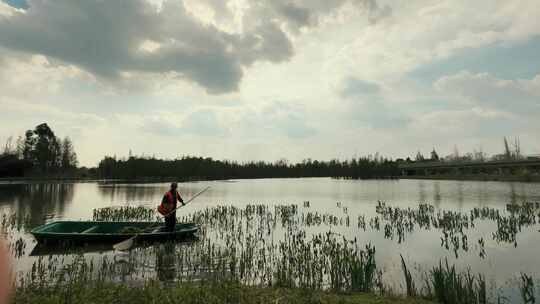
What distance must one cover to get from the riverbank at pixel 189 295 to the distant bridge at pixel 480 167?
92.5m

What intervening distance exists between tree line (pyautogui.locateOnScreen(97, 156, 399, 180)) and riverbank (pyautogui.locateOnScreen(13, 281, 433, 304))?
379ft

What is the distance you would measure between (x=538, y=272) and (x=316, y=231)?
11.1m

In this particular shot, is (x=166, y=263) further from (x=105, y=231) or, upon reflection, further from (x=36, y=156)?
(x=36, y=156)

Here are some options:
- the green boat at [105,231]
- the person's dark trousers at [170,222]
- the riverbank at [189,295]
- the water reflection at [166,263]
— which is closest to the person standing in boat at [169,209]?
the person's dark trousers at [170,222]

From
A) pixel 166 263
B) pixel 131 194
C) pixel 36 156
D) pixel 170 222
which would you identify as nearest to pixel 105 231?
pixel 170 222

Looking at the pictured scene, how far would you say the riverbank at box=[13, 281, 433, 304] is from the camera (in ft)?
26.3

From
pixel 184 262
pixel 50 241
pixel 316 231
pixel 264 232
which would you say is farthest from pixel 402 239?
pixel 50 241

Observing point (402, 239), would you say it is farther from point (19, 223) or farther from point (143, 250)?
point (19, 223)

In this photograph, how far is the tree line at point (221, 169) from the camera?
119 m

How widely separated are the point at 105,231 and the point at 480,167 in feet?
364

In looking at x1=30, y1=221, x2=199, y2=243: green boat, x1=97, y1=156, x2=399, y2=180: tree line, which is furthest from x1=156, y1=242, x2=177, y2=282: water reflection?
x1=97, y1=156, x2=399, y2=180: tree line

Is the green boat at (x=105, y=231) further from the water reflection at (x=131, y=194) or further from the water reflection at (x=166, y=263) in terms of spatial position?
the water reflection at (x=131, y=194)

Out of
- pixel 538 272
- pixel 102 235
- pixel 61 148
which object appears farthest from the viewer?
pixel 61 148

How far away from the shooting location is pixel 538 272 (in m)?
12.2
